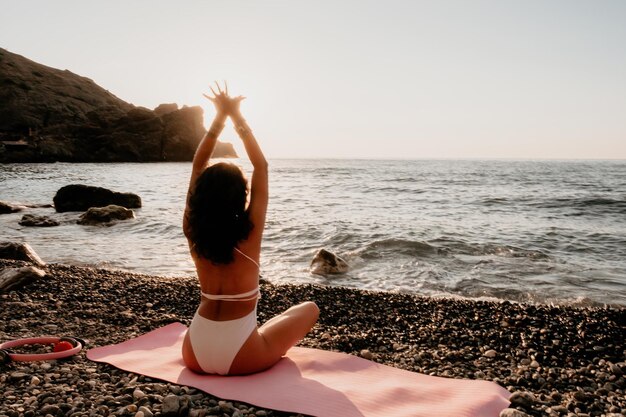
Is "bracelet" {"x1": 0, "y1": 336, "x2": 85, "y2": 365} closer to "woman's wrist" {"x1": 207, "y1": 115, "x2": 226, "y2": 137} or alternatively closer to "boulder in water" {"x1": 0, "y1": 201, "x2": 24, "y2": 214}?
"woman's wrist" {"x1": 207, "y1": 115, "x2": 226, "y2": 137}

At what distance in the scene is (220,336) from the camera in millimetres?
4012

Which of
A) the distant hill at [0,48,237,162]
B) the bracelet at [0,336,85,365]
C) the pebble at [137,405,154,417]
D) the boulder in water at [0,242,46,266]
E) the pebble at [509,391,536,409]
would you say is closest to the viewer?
the pebble at [137,405,154,417]

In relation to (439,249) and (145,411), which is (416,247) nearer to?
(439,249)

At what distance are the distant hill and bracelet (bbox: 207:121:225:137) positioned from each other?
80412mm

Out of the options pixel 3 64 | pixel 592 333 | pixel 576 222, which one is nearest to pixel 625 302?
pixel 592 333

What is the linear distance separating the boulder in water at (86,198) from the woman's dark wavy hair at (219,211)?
19.5 m

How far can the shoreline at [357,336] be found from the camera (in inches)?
153

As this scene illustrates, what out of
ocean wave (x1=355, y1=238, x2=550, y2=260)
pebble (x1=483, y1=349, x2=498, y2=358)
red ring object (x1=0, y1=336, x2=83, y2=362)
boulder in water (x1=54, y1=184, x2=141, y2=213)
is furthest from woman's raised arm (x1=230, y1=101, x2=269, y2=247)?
boulder in water (x1=54, y1=184, x2=141, y2=213)

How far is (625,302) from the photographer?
8.27 metres

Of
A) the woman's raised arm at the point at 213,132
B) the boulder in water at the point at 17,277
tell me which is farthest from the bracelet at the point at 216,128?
the boulder in water at the point at 17,277

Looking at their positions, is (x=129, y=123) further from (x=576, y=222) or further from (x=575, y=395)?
(x=575, y=395)

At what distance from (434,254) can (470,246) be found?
1.44 m

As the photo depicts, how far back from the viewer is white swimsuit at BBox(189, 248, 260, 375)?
13.1 ft

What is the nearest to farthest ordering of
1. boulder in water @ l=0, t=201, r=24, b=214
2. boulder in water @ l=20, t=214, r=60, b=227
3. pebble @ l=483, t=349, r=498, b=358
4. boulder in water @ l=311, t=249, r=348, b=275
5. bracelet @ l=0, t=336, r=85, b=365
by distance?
bracelet @ l=0, t=336, r=85, b=365, pebble @ l=483, t=349, r=498, b=358, boulder in water @ l=311, t=249, r=348, b=275, boulder in water @ l=20, t=214, r=60, b=227, boulder in water @ l=0, t=201, r=24, b=214
